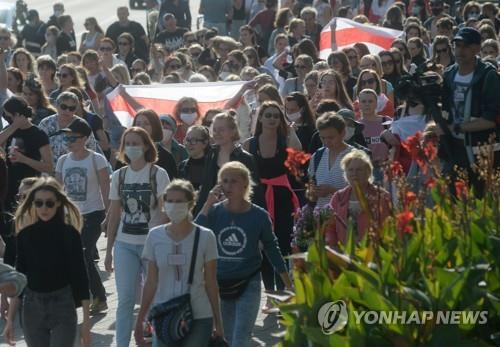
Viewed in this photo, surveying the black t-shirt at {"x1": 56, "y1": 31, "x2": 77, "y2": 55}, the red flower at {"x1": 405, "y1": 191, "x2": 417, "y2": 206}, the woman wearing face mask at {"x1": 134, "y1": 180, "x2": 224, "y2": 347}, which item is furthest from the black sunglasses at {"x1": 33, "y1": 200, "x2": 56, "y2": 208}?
the black t-shirt at {"x1": 56, "y1": 31, "x2": 77, "y2": 55}

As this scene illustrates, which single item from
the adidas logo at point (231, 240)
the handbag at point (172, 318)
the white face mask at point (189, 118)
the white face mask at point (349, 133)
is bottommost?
the handbag at point (172, 318)

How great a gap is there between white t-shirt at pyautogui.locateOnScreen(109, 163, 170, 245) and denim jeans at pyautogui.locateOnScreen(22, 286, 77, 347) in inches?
75.8

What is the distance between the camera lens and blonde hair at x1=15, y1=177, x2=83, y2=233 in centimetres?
990

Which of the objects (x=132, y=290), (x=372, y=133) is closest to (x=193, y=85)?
(x=372, y=133)

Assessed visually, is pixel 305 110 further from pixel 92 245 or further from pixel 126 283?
pixel 126 283

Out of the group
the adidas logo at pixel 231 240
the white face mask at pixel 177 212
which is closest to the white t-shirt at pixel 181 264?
the white face mask at pixel 177 212

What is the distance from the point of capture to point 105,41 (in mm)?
20562

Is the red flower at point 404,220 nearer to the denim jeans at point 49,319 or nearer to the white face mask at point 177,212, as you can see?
the white face mask at point 177,212

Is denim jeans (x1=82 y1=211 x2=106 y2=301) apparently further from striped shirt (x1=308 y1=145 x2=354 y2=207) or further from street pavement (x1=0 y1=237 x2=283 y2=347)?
striped shirt (x1=308 y1=145 x2=354 y2=207)

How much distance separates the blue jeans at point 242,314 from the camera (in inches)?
412

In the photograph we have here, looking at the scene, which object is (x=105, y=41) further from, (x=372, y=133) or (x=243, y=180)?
(x=243, y=180)

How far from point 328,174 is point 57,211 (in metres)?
2.87

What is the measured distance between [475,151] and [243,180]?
2.00 meters

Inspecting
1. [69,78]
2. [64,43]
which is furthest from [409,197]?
[64,43]
